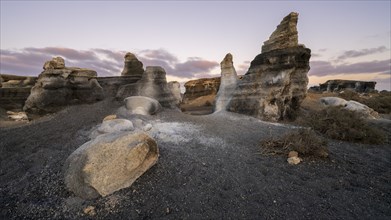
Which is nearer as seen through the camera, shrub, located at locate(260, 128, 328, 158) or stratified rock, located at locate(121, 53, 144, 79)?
shrub, located at locate(260, 128, 328, 158)

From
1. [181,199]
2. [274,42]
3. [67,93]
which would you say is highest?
[274,42]

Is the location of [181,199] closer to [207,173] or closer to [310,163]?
[207,173]

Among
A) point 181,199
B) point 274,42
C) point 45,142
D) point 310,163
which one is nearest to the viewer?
point 181,199

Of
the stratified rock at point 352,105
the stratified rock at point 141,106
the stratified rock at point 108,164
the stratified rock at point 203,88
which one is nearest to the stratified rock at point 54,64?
the stratified rock at point 141,106

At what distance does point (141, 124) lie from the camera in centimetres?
696

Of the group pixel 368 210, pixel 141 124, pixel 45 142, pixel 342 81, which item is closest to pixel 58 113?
pixel 45 142

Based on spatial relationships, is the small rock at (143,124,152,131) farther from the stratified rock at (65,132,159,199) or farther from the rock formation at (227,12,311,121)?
the rock formation at (227,12,311,121)

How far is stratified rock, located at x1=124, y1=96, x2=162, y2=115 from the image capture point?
8.53 meters

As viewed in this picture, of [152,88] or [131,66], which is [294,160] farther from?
[131,66]

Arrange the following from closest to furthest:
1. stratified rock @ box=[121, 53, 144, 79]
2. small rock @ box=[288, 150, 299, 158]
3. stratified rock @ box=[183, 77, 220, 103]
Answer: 1. small rock @ box=[288, 150, 299, 158]
2. stratified rock @ box=[121, 53, 144, 79]
3. stratified rock @ box=[183, 77, 220, 103]

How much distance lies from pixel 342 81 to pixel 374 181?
34928mm

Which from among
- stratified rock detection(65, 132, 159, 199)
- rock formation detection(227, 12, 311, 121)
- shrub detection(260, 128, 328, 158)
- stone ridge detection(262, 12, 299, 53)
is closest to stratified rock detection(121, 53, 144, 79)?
rock formation detection(227, 12, 311, 121)

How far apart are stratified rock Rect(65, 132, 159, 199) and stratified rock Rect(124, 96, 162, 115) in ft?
15.0

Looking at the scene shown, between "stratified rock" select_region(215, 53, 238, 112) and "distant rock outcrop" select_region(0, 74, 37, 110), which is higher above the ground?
"stratified rock" select_region(215, 53, 238, 112)
